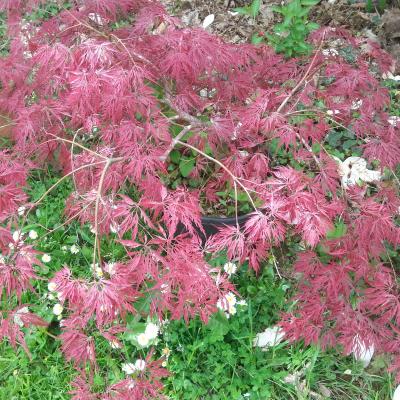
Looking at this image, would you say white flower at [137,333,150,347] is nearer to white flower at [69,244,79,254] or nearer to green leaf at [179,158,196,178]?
white flower at [69,244,79,254]

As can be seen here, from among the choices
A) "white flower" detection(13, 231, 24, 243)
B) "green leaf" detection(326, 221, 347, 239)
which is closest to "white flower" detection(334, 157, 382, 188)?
"green leaf" detection(326, 221, 347, 239)

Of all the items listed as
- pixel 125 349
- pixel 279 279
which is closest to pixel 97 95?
pixel 125 349

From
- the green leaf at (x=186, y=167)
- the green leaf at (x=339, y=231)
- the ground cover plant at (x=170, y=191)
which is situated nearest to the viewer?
the ground cover plant at (x=170, y=191)

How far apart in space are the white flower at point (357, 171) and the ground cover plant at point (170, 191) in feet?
Answer: 0.33

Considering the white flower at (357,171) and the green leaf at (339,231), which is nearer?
the green leaf at (339,231)

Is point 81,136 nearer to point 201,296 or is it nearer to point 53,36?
point 53,36

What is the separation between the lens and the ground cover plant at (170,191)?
120cm

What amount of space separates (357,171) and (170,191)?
1.00 metres

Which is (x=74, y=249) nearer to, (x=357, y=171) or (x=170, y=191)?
(x=170, y=191)

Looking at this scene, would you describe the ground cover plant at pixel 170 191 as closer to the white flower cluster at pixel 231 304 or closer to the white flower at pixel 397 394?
the white flower cluster at pixel 231 304

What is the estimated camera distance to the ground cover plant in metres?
1.20

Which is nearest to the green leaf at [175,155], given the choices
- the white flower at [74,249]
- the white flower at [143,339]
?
the white flower at [74,249]

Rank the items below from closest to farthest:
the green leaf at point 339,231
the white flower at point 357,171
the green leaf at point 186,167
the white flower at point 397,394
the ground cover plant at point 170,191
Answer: the ground cover plant at point 170,191
the white flower at point 397,394
the green leaf at point 339,231
the green leaf at point 186,167
the white flower at point 357,171

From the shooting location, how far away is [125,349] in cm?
165
